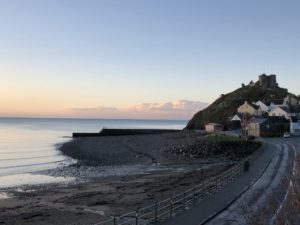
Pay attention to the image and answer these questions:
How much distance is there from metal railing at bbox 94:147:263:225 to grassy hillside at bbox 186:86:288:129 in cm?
11016

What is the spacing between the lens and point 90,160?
6825 cm

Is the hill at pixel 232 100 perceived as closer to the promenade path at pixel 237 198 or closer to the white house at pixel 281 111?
the white house at pixel 281 111

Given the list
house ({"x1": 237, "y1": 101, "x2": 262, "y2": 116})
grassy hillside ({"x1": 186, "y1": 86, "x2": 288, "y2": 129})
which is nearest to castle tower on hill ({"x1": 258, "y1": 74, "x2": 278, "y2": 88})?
grassy hillside ({"x1": 186, "y1": 86, "x2": 288, "y2": 129})

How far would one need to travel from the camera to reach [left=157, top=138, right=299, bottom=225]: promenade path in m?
21.7

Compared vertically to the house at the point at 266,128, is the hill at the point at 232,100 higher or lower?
higher

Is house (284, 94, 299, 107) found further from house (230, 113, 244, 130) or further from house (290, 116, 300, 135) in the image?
house (290, 116, 300, 135)

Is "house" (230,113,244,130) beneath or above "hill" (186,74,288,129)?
beneath

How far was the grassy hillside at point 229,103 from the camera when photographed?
15100 centimetres

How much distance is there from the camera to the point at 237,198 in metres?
27.1

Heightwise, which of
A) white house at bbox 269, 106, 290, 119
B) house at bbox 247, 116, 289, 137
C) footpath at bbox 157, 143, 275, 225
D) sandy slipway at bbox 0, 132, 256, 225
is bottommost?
sandy slipway at bbox 0, 132, 256, 225

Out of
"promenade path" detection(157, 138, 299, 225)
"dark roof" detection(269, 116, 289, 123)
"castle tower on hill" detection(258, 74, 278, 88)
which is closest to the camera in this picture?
"promenade path" detection(157, 138, 299, 225)

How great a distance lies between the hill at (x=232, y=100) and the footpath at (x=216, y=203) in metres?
107

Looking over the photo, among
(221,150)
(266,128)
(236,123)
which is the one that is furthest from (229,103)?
(221,150)

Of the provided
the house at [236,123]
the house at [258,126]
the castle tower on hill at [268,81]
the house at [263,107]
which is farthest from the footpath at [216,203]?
the castle tower on hill at [268,81]
